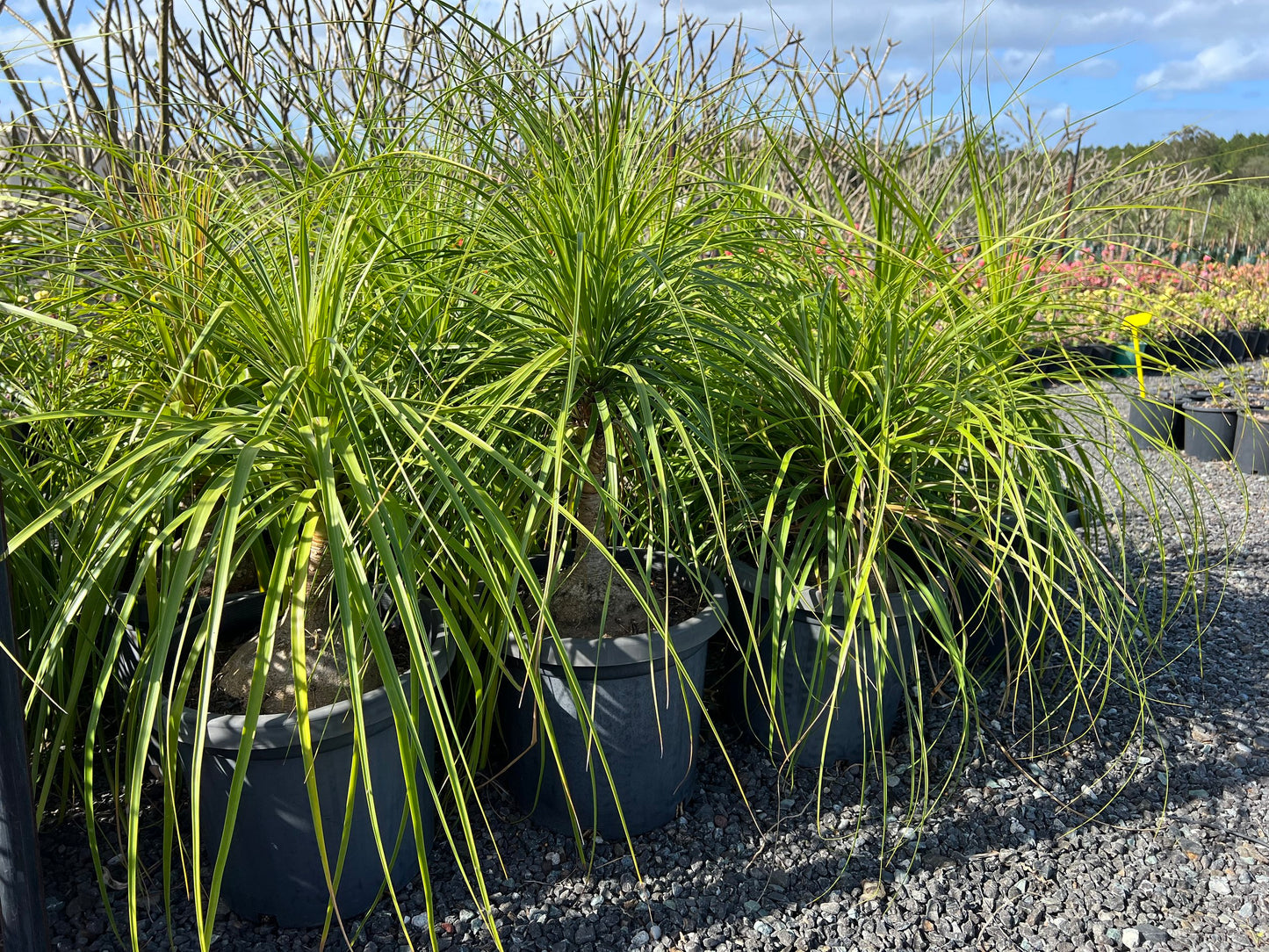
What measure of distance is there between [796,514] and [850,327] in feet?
1.23

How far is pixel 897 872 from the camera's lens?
1.51 meters

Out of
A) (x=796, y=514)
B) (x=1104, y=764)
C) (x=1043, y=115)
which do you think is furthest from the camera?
(x=1043, y=115)

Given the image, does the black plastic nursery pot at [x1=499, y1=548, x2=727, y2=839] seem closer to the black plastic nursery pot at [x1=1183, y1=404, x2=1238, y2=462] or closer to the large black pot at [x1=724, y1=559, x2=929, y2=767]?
the large black pot at [x1=724, y1=559, x2=929, y2=767]

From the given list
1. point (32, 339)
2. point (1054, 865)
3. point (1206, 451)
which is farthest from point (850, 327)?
point (1206, 451)

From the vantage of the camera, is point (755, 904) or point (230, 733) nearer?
point (230, 733)

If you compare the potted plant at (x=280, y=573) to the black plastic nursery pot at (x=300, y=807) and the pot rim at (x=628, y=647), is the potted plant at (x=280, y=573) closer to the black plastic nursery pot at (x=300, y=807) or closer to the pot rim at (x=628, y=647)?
the black plastic nursery pot at (x=300, y=807)

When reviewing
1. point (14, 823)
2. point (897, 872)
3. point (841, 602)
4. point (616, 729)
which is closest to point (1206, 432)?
point (841, 602)

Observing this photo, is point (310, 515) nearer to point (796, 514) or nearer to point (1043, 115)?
point (796, 514)

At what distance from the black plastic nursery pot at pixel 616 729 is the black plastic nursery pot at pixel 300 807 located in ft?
0.61

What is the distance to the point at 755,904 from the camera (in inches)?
56.4

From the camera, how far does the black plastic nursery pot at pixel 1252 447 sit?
4.16 meters

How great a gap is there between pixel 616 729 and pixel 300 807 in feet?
1.63

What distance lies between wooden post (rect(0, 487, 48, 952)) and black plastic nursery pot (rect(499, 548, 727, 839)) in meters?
0.64

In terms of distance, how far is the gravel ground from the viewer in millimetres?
1373
